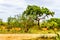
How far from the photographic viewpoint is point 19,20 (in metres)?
33.0

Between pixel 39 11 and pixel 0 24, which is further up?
pixel 39 11

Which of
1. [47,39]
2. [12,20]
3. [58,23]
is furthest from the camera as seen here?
[58,23]

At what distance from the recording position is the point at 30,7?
3916 centimetres

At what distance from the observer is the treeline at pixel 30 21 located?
31.7m

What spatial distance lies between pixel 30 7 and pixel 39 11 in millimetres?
2276

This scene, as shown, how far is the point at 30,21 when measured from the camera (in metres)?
31.6

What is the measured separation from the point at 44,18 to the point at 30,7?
13.5 feet

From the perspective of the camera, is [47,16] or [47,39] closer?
[47,39]

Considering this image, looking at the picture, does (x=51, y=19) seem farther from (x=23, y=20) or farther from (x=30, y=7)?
(x=23, y=20)

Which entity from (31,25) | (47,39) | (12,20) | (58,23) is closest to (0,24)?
(12,20)

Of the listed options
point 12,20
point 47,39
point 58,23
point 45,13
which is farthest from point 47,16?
point 47,39

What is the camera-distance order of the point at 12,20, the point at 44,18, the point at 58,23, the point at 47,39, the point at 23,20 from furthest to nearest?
the point at 58,23 < the point at 44,18 < the point at 12,20 < the point at 23,20 < the point at 47,39

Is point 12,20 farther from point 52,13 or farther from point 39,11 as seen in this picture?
point 52,13

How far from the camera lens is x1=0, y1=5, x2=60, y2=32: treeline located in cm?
3173
